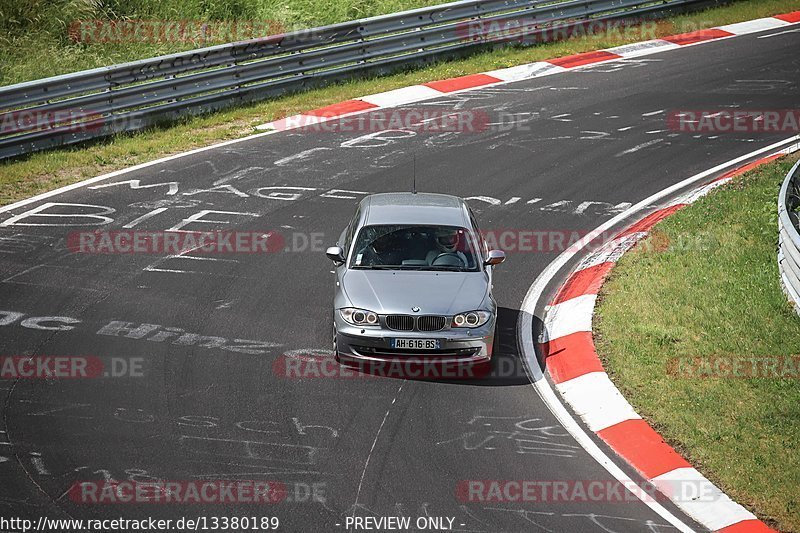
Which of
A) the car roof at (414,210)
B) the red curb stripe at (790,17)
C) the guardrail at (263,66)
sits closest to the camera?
the car roof at (414,210)

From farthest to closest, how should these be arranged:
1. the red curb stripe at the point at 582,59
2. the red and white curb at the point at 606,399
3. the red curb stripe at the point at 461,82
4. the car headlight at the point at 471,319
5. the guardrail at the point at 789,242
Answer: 1. the red curb stripe at the point at 582,59
2. the red curb stripe at the point at 461,82
3. the guardrail at the point at 789,242
4. the car headlight at the point at 471,319
5. the red and white curb at the point at 606,399

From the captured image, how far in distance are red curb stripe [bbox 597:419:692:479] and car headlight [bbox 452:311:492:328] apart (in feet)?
5.57

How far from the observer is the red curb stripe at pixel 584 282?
41.7ft

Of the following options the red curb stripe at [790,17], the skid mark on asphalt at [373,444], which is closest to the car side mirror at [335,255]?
the skid mark on asphalt at [373,444]

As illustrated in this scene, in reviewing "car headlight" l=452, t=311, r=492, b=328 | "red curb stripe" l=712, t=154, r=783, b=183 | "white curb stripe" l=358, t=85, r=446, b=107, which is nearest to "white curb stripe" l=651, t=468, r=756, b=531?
"car headlight" l=452, t=311, r=492, b=328

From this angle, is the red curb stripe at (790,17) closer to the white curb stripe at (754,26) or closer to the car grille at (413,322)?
the white curb stripe at (754,26)

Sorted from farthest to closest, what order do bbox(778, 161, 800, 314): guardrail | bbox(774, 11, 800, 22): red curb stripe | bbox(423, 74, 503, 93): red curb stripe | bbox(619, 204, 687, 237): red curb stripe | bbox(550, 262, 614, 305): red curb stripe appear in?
bbox(774, 11, 800, 22): red curb stripe
bbox(423, 74, 503, 93): red curb stripe
bbox(619, 204, 687, 237): red curb stripe
bbox(550, 262, 614, 305): red curb stripe
bbox(778, 161, 800, 314): guardrail

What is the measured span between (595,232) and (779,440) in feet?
19.6

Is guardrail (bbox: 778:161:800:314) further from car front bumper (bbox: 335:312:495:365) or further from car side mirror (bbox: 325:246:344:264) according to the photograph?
car side mirror (bbox: 325:246:344:264)

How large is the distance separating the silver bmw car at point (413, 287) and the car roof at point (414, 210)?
1 centimetres

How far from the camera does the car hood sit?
10.5 m

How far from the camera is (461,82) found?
2125 cm

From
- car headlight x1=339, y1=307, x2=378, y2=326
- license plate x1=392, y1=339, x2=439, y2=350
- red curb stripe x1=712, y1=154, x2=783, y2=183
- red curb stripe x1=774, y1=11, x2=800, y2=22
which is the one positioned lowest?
license plate x1=392, y1=339, x2=439, y2=350

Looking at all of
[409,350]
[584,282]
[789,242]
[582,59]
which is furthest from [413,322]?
[582,59]
